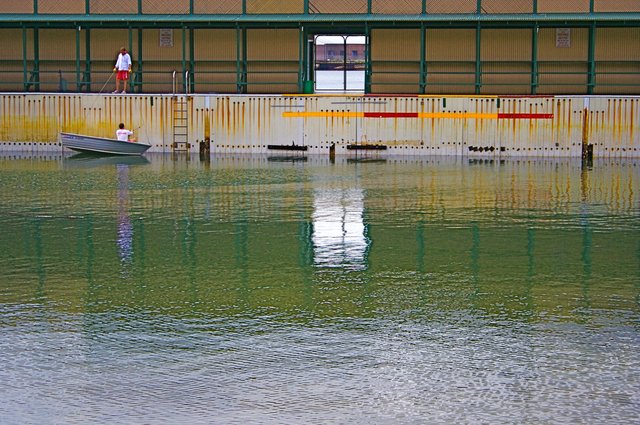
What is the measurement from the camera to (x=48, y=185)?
25719 millimetres

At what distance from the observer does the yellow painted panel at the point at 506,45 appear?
39.3 meters

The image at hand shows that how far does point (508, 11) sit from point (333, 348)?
3073 cm

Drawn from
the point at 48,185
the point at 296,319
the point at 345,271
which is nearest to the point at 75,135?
the point at 48,185

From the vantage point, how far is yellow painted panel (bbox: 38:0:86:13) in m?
40.3

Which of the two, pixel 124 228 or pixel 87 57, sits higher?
pixel 87 57

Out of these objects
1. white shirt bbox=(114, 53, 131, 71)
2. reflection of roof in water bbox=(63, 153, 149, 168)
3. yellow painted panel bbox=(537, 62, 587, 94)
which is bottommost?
reflection of roof in water bbox=(63, 153, 149, 168)

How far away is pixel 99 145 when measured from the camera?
118 ft

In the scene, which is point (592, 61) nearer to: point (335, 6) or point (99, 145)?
point (335, 6)

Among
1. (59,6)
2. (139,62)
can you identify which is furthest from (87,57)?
(59,6)

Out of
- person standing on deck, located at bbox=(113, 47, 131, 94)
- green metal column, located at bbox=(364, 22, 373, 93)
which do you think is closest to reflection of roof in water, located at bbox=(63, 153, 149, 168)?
person standing on deck, located at bbox=(113, 47, 131, 94)

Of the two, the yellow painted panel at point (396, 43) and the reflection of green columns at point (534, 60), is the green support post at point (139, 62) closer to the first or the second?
the yellow painted panel at point (396, 43)

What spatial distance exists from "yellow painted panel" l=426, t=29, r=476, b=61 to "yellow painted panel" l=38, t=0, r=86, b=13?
1242 centimetres

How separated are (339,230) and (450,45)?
22780mm

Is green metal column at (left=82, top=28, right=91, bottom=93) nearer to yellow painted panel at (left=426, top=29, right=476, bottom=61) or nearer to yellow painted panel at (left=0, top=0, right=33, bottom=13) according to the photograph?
yellow painted panel at (left=0, top=0, right=33, bottom=13)
